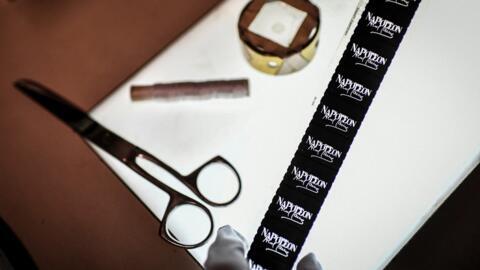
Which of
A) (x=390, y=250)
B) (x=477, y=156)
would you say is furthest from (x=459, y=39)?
(x=390, y=250)

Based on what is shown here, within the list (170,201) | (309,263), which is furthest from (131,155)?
(309,263)

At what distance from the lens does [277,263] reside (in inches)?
19.6

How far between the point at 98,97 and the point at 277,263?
26 centimetres

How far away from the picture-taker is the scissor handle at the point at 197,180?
494mm

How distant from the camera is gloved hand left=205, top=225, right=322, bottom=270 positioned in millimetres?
451

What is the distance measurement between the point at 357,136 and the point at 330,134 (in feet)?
0.09

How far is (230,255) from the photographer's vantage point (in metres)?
0.45

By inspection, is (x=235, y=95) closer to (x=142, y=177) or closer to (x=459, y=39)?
(x=142, y=177)

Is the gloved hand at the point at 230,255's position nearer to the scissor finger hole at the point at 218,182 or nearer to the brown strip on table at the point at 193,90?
the scissor finger hole at the point at 218,182

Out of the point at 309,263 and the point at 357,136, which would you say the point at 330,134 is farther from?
the point at 309,263

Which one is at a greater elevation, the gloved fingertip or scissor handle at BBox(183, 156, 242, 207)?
scissor handle at BBox(183, 156, 242, 207)

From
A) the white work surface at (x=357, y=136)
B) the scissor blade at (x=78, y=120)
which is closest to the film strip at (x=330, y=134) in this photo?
the white work surface at (x=357, y=136)

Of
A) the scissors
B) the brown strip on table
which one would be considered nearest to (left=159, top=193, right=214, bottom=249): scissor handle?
the scissors

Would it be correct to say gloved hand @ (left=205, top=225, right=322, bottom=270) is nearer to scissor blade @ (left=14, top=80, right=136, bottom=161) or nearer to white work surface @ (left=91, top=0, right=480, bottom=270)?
white work surface @ (left=91, top=0, right=480, bottom=270)
